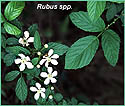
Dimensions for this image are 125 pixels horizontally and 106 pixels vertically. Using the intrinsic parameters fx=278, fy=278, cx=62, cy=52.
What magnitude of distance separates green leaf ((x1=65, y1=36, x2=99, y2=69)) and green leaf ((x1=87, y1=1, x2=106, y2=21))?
11 centimetres

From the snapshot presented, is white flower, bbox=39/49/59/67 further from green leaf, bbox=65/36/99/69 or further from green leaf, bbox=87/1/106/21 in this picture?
green leaf, bbox=87/1/106/21

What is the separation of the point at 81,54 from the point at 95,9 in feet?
0.62

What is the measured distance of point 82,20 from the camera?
1176 millimetres

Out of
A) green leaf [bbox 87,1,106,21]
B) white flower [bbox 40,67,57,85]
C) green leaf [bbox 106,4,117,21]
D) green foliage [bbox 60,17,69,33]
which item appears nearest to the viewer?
green leaf [bbox 87,1,106,21]

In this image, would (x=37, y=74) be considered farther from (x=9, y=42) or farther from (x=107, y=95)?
(x=107, y=95)

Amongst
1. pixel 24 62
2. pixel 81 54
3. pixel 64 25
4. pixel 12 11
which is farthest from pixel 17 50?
pixel 64 25

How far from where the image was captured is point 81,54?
1127 mm

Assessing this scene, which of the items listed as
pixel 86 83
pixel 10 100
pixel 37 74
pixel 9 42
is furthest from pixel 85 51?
pixel 86 83

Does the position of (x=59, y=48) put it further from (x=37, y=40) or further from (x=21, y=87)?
(x=21, y=87)

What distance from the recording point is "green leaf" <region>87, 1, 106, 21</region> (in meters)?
1.08

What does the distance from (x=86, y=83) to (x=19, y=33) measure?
5.06 feet

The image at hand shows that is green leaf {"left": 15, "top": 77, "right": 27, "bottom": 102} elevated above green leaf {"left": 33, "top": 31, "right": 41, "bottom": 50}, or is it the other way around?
green leaf {"left": 33, "top": 31, "right": 41, "bottom": 50}

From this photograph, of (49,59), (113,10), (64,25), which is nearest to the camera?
(49,59)

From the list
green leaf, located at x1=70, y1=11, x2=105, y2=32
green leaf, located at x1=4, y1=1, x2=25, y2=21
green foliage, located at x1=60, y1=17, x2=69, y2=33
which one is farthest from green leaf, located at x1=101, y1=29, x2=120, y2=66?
green foliage, located at x1=60, y1=17, x2=69, y2=33
